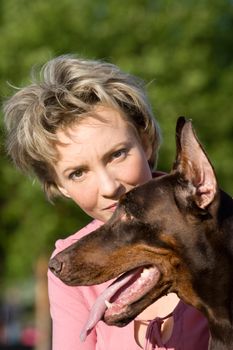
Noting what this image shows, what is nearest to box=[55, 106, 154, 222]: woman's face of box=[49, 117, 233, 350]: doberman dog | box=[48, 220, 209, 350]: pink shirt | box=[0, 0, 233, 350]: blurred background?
box=[48, 220, 209, 350]: pink shirt

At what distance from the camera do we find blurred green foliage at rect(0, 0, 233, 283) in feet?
51.0

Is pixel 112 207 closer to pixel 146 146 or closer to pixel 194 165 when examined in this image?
pixel 146 146

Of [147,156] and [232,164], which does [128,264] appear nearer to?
[147,156]

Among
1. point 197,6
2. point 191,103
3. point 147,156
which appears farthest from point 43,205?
point 147,156

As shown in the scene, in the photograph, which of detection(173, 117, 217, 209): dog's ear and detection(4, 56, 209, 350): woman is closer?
detection(173, 117, 217, 209): dog's ear

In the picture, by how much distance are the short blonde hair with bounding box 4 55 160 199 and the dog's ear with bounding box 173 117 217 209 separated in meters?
0.61

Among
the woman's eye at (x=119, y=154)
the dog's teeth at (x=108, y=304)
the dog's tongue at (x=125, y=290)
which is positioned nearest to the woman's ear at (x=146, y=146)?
the woman's eye at (x=119, y=154)

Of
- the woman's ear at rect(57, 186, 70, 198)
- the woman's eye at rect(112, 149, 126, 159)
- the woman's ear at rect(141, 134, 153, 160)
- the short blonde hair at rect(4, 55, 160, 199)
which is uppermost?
the short blonde hair at rect(4, 55, 160, 199)

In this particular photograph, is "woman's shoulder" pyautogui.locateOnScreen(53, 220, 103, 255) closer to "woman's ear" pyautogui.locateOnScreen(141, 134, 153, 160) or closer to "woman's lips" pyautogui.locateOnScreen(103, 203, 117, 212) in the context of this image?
"woman's lips" pyautogui.locateOnScreen(103, 203, 117, 212)

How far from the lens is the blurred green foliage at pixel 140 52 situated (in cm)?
1555

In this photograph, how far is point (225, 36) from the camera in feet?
54.5

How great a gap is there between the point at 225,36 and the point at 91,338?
1190cm

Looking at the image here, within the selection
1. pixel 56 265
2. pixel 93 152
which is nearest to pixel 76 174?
pixel 93 152

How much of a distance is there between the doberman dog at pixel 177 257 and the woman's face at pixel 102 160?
1.08 ft
